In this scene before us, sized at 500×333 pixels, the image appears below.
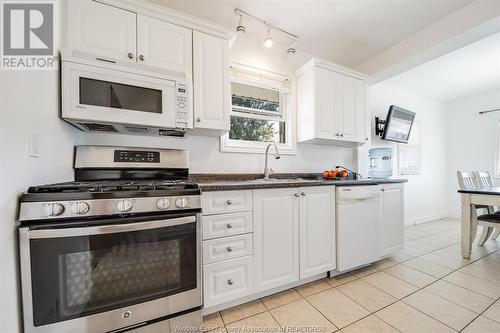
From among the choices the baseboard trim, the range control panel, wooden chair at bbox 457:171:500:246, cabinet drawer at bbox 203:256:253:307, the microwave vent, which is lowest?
the baseboard trim

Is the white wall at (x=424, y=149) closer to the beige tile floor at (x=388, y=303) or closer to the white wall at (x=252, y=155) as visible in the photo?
the white wall at (x=252, y=155)

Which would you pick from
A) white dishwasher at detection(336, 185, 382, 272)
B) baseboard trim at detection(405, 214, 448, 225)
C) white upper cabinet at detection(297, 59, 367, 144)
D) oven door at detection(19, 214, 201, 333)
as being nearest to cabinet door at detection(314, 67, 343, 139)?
white upper cabinet at detection(297, 59, 367, 144)

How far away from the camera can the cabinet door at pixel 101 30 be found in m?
1.31

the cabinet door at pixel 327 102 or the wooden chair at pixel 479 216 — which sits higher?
the cabinet door at pixel 327 102

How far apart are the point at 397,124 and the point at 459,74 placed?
132 centimetres

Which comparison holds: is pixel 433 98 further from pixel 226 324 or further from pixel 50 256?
pixel 50 256

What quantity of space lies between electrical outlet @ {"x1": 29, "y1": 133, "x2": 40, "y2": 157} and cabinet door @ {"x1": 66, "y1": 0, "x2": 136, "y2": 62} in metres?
0.67

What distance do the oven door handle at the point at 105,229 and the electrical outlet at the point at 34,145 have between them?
403 mm

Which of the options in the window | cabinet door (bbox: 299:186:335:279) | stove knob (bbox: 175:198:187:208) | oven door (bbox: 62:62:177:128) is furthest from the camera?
the window

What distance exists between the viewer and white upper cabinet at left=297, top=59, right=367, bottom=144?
2.24 metres

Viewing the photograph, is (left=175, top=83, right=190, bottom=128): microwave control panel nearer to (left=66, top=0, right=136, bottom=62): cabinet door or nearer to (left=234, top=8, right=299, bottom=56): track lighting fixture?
(left=66, top=0, right=136, bottom=62): cabinet door

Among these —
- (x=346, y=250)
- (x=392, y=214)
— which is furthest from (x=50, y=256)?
(x=392, y=214)

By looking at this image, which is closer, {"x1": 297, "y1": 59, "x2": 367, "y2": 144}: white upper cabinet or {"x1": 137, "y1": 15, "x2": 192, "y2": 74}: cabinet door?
{"x1": 137, "y1": 15, "x2": 192, "y2": 74}: cabinet door

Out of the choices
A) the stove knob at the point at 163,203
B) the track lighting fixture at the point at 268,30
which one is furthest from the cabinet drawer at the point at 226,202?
the track lighting fixture at the point at 268,30
